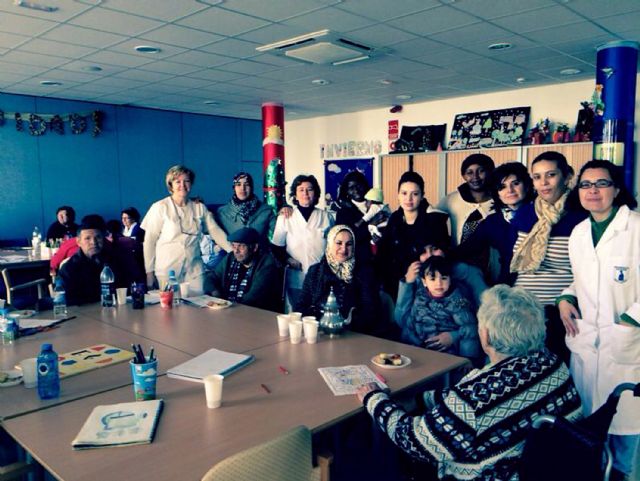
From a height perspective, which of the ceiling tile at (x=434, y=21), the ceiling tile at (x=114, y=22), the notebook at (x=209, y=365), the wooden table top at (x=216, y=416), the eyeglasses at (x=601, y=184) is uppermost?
the ceiling tile at (x=114, y=22)

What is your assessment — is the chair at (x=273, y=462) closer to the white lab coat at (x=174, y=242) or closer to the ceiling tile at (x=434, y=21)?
the white lab coat at (x=174, y=242)

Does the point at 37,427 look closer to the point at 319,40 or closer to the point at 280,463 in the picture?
the point at 280,463

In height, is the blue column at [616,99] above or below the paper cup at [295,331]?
above

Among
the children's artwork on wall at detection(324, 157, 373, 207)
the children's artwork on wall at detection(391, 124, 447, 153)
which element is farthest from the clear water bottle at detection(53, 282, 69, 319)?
the children's artwork on wall at detection(324, 157, 373, 207)

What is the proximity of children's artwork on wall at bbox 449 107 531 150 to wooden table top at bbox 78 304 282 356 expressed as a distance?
210 inches

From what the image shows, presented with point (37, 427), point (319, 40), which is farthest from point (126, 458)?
point (319, 40)

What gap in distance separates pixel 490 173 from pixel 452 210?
0.36 meters

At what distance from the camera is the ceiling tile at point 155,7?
374cm

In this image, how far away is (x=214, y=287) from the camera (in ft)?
12.6

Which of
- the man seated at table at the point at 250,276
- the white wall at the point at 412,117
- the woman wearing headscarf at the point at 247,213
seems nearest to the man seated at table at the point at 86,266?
the man seated at table at the point at 250,276

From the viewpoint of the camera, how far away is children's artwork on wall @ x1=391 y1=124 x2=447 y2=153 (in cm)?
820

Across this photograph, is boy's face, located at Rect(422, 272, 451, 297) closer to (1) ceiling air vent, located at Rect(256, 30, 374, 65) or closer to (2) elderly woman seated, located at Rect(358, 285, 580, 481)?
(2) elderly woman seated, located at Rect(358, 285, 580, 481)

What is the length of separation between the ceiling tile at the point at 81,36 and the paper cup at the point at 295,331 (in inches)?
129

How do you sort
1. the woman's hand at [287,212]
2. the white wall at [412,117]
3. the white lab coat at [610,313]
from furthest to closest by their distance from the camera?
1. the white wall at [412,117]
2. the woman's hand at [287,212]
3. the white lab coat at [610,313]
